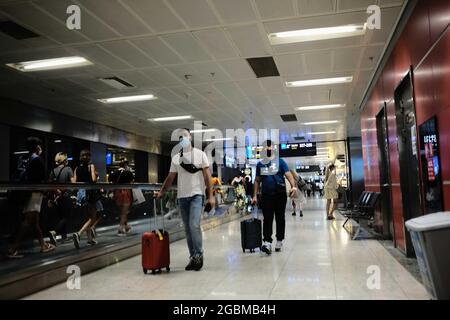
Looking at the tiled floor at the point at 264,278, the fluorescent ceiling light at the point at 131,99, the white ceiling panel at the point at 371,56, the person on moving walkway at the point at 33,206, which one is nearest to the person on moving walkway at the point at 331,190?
the white ceiling panel at the point at 371,56

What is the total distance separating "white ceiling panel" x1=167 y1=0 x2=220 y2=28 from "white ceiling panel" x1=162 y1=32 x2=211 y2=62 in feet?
1.36

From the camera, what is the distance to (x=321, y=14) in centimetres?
538

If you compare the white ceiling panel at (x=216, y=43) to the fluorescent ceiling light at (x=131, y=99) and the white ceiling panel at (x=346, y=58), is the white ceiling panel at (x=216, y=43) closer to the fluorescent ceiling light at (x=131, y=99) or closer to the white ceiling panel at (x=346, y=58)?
the white ceiling panel at (x=346, y=58)

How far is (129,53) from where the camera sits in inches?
262

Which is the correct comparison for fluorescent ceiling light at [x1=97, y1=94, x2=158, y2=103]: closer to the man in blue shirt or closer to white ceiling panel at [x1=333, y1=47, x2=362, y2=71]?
white ceiling panel at [x1=333, y1=47, x2=362, y2=71]

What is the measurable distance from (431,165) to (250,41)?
3.52 m

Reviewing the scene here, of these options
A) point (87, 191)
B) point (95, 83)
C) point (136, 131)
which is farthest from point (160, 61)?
point (136, 131)

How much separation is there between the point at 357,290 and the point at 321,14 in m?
3.72

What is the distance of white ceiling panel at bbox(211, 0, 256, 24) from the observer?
4992 millimetres

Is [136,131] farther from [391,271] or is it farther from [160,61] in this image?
[391,271]

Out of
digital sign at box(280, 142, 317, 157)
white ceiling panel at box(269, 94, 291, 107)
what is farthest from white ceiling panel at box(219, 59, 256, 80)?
digital sign at box(280, 142, 317, 157)

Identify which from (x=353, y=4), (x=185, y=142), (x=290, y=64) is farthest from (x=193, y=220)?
(x=290, y=64)

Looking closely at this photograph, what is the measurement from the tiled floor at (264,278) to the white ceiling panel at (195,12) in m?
3.29

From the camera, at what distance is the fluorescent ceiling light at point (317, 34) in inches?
233
